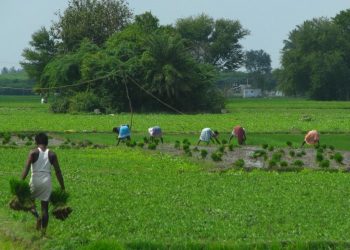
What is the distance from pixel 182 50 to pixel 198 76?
7.73ft

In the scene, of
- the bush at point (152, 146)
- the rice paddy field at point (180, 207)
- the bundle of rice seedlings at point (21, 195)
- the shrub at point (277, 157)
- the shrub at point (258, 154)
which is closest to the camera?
the rice paddy field at point (180, 207)

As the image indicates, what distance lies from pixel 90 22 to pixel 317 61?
1109 inches

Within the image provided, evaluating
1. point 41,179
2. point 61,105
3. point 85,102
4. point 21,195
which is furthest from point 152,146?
point 61,105

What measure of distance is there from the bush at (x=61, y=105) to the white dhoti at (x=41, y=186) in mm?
51556

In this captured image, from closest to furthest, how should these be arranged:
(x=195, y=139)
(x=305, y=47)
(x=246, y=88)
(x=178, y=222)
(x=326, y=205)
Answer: (x=178, y=222) → (x=326, y=205) → (x=195, y=139) → (x=305, y=47) → (x=246, y=88)

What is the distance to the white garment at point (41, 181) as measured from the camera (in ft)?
40.2

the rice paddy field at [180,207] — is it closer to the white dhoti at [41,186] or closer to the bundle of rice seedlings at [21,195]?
the bundle of rice seedlings at [21,195]

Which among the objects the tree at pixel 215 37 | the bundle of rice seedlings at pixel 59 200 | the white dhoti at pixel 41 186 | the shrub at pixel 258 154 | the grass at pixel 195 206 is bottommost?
the shrub at pixel 258 154

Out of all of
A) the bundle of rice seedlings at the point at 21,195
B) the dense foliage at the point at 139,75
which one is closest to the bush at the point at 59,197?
the bundle of rice seedlings at the point at 21,195

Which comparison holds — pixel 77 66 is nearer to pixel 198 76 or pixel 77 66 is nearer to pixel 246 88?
pixel 198 76

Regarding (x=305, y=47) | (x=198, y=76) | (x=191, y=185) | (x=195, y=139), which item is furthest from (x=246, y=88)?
(x=191, y=185)

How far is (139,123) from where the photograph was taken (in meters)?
46.0

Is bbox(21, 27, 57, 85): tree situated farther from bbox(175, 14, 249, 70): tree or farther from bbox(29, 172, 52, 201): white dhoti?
bbox(29, 172, 52, 201): white dhoti

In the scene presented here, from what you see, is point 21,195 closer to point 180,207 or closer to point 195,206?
point 180,207
